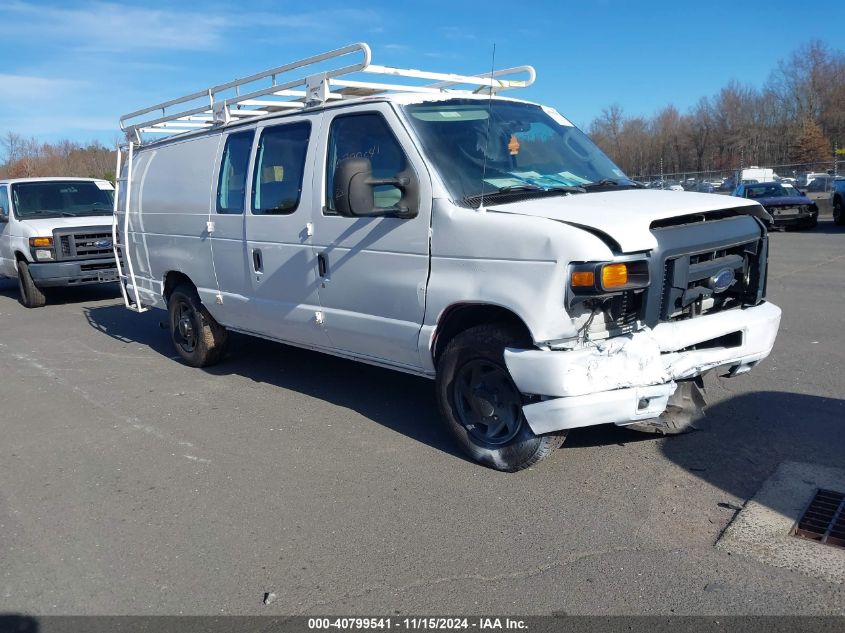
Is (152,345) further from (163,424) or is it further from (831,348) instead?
(831,348)

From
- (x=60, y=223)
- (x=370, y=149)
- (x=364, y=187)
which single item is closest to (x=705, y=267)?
(x=364, y=187)

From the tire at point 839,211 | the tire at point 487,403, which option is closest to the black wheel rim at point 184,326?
the tire at point 487,403

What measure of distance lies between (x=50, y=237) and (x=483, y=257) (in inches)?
395

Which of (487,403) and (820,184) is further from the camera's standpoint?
(820,184)

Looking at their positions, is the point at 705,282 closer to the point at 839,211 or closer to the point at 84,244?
the point at 84,244

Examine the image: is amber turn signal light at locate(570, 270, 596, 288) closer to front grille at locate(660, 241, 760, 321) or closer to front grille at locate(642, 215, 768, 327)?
front grille at locate(642, 215, 768, 327)

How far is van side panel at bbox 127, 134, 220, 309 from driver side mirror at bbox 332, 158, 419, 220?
7.93 ft

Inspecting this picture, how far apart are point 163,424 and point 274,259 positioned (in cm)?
153

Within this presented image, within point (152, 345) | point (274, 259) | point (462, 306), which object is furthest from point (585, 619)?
point (152, 345)

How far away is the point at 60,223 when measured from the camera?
40.1 ft

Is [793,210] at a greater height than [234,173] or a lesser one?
lesser

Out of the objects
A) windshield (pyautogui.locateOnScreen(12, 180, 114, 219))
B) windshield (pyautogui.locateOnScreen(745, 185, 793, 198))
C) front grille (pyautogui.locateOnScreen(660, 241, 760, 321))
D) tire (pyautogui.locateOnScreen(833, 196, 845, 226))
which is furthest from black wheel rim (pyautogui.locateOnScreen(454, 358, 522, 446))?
tire (pyautogui.locateOnScreen(833, 196, 845, 226))

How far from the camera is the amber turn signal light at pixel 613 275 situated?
3.81 m

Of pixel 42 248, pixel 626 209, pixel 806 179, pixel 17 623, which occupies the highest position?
pixel 626 209
